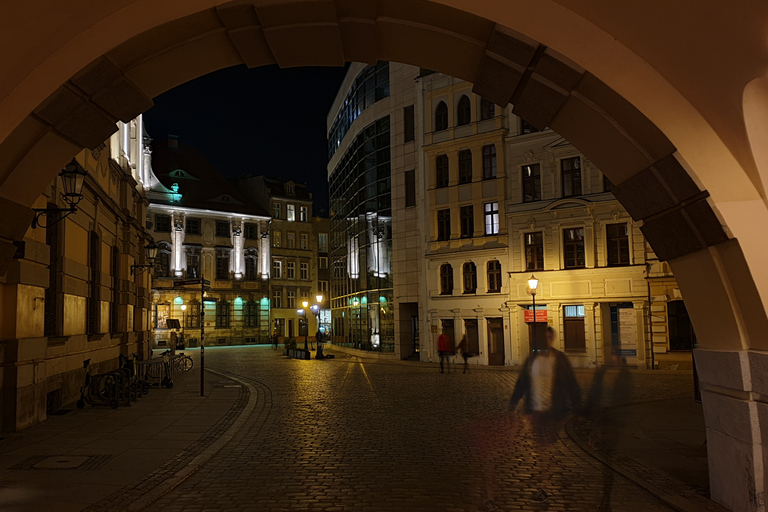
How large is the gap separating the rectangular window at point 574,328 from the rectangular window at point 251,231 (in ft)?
134

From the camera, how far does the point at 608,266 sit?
28078 mm

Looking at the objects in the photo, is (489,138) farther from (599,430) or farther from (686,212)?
(686,212)

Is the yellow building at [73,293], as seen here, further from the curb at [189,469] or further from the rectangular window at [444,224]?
the rectangular window at [444,224]

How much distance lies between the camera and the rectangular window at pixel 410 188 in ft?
115

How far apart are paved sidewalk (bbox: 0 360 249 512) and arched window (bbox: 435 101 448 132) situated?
2029cm

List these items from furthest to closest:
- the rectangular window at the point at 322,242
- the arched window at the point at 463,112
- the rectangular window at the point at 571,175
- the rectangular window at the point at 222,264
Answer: the rectangular window at the point at 322,242
the rectangular window at the point at 222,264
the arched window at the point at 463,112
the rectangular window at the point at 571,175

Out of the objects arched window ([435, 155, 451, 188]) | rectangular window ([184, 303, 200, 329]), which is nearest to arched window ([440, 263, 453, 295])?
arched window ([435, 155, 451, 188])

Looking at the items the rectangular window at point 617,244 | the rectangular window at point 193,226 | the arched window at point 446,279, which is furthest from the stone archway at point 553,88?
the rectangular window at point 193,226

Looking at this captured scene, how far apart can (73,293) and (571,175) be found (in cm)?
2101

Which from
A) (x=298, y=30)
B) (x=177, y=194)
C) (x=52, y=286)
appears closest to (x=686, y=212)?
(x=298, y=30)

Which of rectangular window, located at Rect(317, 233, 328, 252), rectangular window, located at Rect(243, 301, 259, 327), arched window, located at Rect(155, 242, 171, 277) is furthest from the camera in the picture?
rectangular window, located at Rect(317, 233, 328, 252)

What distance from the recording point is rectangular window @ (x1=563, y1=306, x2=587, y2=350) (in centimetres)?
2889

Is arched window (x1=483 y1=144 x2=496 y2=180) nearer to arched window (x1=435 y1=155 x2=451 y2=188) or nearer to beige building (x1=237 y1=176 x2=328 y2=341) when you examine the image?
arched window (x1=435 y1=155 x2=451 y2=188)

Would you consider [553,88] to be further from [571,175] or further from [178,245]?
[178,245]
